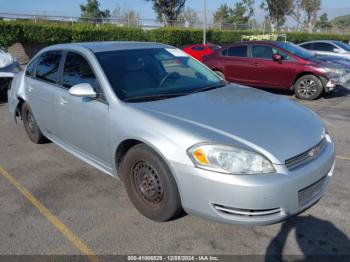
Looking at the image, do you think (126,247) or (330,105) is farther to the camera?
(330,105)

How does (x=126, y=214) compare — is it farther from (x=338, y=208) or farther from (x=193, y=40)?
(x=193, y=40)

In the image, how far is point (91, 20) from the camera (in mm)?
26297

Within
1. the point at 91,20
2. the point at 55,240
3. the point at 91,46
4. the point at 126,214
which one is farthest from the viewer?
the point at 91,20

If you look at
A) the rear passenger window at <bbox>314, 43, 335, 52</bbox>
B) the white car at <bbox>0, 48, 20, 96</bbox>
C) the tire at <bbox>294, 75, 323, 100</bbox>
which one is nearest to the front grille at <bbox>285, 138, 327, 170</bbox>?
the tire at <bbox>294, 75, 323, 100</bbox>

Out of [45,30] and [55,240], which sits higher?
[45,30]

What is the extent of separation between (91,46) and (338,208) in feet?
10.4

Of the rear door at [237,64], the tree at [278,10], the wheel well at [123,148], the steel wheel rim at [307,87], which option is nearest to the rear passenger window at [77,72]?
the wheel well at [123,148]

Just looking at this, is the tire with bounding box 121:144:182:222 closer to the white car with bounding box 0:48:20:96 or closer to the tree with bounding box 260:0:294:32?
the white car with bounding box 0:48:20:96

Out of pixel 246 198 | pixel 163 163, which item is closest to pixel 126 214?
pixel 163 163

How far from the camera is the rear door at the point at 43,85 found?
14.6ft

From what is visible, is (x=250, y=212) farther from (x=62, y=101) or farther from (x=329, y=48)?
(x=329, y=48)

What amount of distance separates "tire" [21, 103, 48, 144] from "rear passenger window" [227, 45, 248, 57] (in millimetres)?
6384

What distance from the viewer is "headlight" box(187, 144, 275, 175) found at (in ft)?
8.55

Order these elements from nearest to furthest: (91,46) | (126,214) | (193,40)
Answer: (126,214)
(91,46)
(193,40)
